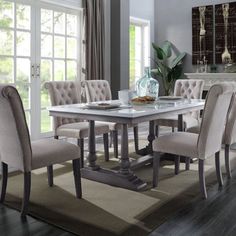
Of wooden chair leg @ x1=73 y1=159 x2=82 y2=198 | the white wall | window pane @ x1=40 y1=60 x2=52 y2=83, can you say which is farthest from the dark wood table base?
the white wall

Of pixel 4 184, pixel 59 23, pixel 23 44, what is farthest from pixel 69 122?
pixel 59 23

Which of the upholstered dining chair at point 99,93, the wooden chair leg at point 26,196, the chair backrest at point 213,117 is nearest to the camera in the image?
the wooden chair leg at point 26,196

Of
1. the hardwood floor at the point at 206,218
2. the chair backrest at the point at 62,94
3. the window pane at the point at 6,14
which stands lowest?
the hardwood floor at the point at 206,218

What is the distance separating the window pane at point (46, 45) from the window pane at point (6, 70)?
605mm

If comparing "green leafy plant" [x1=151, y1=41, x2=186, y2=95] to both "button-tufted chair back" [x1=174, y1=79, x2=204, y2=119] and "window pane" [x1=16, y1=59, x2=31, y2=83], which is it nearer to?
"button-tufted chair back" [x1=174, y1=79, x2=204, y2=119]

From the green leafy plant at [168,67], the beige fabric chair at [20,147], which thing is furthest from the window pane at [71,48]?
the beige fabric chair at [20,147]

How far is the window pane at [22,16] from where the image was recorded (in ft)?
16.5

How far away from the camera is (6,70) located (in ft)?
16.2

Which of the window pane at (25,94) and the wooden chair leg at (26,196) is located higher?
the window pane at (25,94)

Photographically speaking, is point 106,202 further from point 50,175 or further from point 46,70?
point 46,70

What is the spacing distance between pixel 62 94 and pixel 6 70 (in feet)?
4.53

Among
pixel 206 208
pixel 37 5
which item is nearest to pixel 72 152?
pixel 206 208

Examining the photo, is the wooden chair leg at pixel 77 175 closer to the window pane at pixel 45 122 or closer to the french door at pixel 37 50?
the french door at pixel 37 50

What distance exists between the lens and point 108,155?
413 cm
